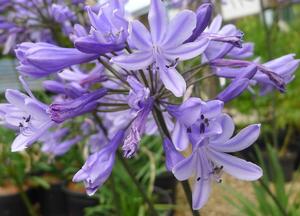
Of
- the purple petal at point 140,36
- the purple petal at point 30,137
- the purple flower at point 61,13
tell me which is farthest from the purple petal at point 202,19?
the purple flower at point 61,13

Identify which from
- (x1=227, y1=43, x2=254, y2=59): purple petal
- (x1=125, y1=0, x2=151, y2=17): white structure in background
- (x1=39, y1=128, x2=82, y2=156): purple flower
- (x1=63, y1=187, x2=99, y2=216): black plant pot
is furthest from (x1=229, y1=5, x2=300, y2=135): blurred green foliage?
(x1=227, y1=43, x2=254, y2=59): purple petal

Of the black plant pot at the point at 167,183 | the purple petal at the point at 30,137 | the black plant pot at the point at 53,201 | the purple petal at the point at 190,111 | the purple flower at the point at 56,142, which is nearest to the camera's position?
the purple petal at the point at 190,111

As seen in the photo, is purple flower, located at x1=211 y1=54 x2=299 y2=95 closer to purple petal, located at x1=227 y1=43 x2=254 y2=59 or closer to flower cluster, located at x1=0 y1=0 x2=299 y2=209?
flower cluster, located at x1=0 y1=0 x2=299 y2=209

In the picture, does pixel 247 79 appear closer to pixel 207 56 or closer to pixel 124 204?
pixel 207 56

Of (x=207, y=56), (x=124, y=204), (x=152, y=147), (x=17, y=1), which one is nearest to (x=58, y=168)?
(x=152, y=147)

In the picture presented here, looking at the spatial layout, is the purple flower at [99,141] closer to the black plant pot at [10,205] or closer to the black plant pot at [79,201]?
the black plant pot at [79,201]

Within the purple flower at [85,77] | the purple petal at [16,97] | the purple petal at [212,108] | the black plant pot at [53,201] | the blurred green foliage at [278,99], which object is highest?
the purple petal at [16,97]
